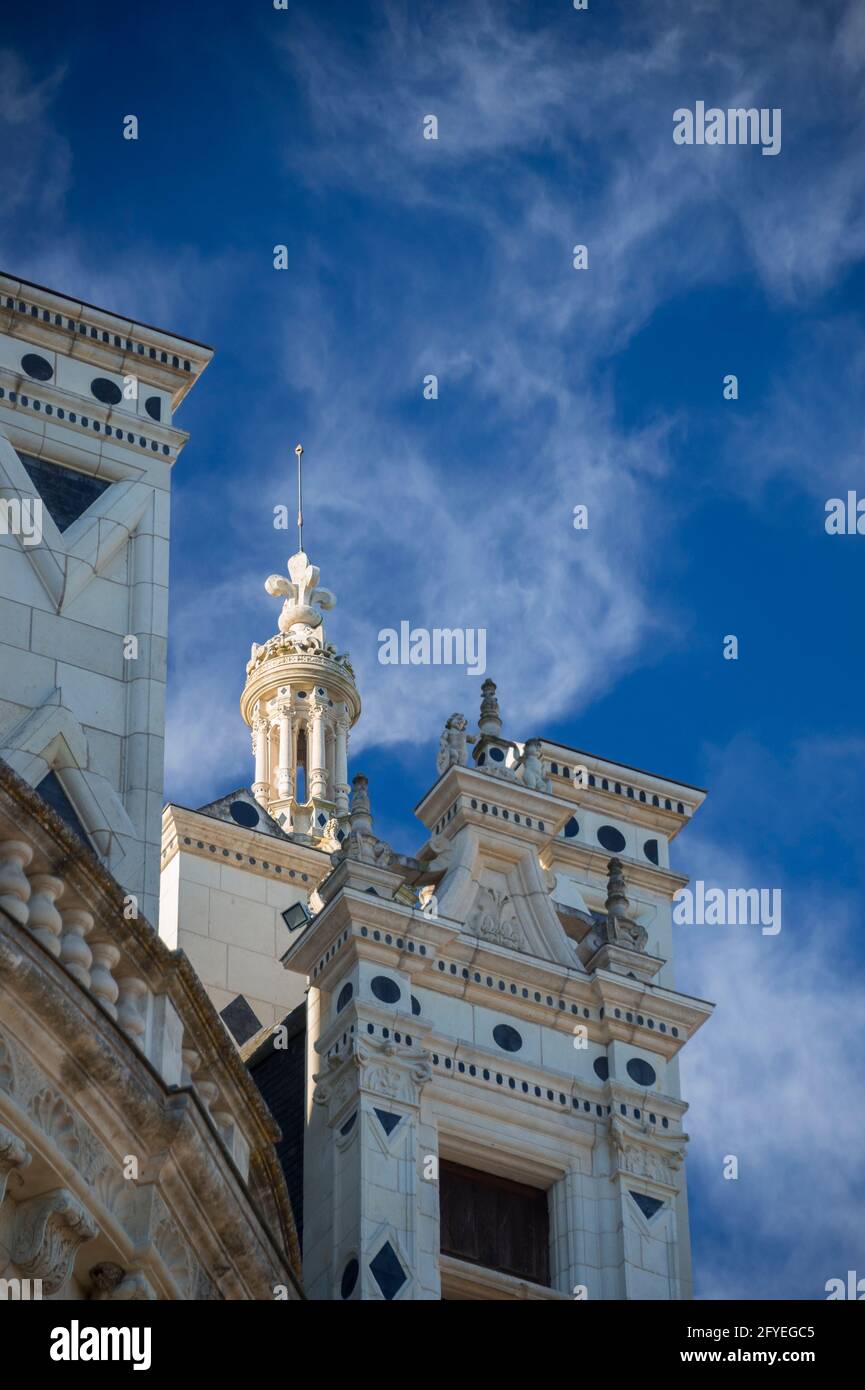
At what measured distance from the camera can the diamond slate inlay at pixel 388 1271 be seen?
2506cm

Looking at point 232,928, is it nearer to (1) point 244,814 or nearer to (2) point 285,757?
(1) point 244,814

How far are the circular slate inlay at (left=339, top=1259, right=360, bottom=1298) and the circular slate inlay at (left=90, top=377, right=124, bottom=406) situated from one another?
23.2 feet

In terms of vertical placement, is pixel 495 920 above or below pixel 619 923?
below

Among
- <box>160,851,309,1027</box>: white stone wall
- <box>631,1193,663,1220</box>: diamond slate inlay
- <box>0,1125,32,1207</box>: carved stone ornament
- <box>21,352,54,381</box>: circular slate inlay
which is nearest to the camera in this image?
<box>0,1125,32,1207</box>: carved stone ornament

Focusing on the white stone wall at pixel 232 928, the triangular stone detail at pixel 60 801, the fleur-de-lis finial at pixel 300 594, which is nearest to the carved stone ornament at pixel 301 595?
the fleur-de-lis finial at pixel 300 594

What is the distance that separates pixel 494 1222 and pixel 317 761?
11.5 m

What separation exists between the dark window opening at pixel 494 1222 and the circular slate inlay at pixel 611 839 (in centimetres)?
514

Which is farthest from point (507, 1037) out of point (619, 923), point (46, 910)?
point (46, 910)

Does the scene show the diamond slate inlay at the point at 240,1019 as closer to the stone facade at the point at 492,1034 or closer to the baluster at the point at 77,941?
the stone facade at the point at 492,1034

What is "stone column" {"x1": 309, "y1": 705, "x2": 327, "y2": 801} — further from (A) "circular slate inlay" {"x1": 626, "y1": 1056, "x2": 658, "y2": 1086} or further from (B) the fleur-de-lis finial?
(A) "circular slate inlay" {"x1": 626, "y1": 1056, "x2": 658, "y2": 1086}

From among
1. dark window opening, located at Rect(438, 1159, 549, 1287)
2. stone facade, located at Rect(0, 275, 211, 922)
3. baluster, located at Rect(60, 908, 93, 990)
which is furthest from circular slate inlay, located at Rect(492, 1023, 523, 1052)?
baluster, located at Rect(60, 908, 93, 990)

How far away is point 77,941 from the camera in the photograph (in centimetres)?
1777

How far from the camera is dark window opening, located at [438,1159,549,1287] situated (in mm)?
26641
